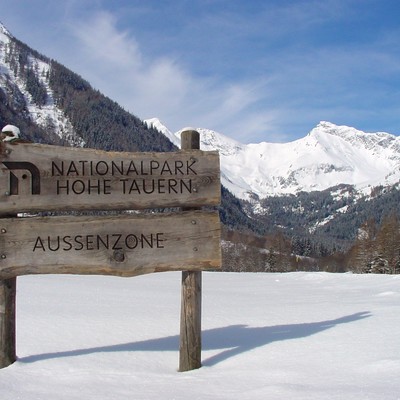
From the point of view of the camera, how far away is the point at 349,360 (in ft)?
14.6

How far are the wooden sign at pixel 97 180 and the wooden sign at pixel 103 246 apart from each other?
0.16m

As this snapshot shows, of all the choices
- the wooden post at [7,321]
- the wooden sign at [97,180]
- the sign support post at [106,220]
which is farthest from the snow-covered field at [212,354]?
the wooden sign at [97,180]

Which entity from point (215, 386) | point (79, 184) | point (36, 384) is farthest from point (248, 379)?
point (79, 184)

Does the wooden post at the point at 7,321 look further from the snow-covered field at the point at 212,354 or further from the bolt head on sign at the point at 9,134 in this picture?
the bolt head on sign at the point at 9,134

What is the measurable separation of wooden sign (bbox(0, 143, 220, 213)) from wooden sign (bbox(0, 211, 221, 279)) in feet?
0.54

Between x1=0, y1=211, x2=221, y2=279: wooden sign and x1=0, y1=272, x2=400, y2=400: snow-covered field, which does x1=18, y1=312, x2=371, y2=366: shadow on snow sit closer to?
x1=0, y1=272, x2=400, y2=400: snow-covered field

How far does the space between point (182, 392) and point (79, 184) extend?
233 cm

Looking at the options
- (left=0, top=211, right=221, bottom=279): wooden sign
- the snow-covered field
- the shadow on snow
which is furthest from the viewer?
the shadow on snow

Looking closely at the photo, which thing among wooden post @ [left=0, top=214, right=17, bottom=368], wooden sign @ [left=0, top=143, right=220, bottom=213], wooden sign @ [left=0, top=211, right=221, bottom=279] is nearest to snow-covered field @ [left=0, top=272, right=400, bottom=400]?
wooden post @ [left=0, top=214, right=17, bottom=368]

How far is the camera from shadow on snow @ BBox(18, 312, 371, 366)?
16.5ft

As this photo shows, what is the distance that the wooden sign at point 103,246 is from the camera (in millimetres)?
4727

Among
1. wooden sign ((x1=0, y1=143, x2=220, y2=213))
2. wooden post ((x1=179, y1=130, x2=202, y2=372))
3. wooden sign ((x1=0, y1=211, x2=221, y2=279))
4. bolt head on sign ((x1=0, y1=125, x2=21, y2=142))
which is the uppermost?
bolt head on sign ((x1=0, y1=125, x2=21, y2=142))

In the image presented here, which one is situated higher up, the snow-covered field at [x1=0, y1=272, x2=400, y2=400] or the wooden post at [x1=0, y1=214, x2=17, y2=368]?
the wooden post at [x1=0, y1=214, x2=17, y2=368]

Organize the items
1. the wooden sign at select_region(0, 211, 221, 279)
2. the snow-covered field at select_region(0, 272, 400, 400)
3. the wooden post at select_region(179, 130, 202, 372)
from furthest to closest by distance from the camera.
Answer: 1. the wooden sign at select_region(0, 211, 221, 279)
2. the wooden post at select_region(179, 130, 202, 372)
3. the snow-covered field at select_region(0, 272, 400, 400)
